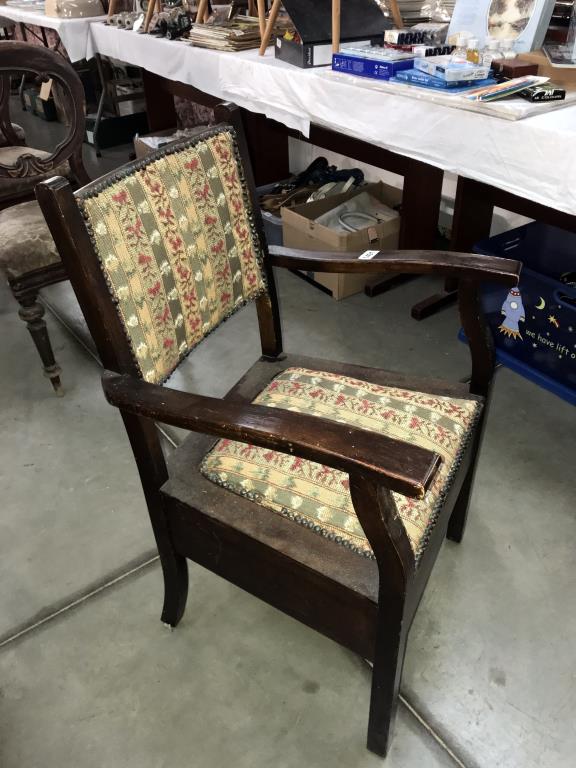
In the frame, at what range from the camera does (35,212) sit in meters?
1.91

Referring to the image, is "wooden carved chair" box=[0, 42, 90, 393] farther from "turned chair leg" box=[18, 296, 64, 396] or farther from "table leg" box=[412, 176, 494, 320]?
"table leg" box=[412, 176, 494, 320]

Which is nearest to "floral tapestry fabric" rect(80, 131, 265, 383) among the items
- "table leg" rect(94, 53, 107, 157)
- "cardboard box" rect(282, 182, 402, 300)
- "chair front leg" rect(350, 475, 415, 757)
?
"chair front leg" rect(350, 475, 415, 757)

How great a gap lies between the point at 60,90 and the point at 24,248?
651 millimetres

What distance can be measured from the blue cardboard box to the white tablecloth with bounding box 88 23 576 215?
0.18 ft

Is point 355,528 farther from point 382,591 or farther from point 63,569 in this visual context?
point 63,569

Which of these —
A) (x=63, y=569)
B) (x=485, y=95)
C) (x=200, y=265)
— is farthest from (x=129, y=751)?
(x=485, y=95)

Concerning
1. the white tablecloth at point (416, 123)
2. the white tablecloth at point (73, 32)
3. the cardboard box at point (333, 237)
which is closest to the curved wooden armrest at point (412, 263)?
the white tablecloth at point (416, 123)

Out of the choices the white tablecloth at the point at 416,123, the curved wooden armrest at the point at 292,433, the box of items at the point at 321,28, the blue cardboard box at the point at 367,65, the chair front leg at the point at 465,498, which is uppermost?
the box of items at the point at 321,28

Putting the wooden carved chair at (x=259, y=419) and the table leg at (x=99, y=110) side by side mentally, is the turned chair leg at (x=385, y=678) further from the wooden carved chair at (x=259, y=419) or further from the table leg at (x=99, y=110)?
the table leg at (x=99, y=110)

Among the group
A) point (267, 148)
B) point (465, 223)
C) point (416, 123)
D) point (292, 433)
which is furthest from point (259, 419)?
point (267, 148)

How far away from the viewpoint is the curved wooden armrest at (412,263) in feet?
3.28

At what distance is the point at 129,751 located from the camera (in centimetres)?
108

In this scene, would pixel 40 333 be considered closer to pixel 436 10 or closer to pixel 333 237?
pixel 333 237

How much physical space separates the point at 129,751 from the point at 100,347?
742 mm
